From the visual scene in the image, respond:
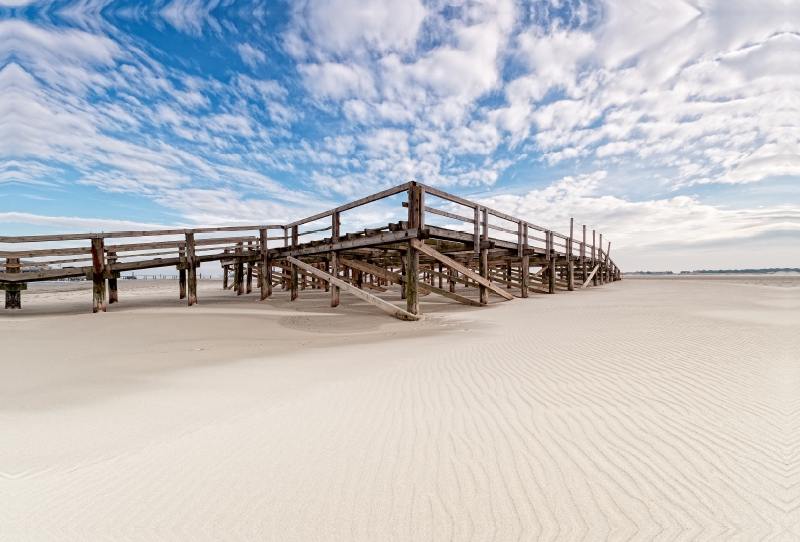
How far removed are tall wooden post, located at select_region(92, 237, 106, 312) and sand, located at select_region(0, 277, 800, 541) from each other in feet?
18.8

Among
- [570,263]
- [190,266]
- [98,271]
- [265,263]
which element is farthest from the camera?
[570,263]

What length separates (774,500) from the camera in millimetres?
1668

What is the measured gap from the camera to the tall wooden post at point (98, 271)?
32.1 ft

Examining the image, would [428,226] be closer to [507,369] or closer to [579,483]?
[507,369]

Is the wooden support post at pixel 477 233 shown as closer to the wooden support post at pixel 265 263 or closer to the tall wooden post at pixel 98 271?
the wooden support post at pixel 265 263

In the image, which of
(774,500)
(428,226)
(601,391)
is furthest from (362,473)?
(428,226)

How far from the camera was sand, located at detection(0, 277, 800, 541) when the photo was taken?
160 cm

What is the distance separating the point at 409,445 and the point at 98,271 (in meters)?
11.7

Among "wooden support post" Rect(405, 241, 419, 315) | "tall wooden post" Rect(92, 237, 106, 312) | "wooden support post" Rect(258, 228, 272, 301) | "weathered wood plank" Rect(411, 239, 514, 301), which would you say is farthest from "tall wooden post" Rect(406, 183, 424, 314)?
"tall wooden post" Rect(92, 237, 106, 312)

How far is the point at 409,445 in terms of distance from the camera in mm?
2303

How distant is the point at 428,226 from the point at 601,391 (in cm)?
656

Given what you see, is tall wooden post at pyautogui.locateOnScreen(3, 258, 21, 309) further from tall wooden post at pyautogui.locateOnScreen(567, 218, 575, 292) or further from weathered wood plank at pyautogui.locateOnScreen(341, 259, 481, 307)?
tall wooden post at pyautogui.locateOnScreen(567, 218, 575, 292)

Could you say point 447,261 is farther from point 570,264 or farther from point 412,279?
point 570,264

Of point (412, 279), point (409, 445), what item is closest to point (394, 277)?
point (412, 279)
